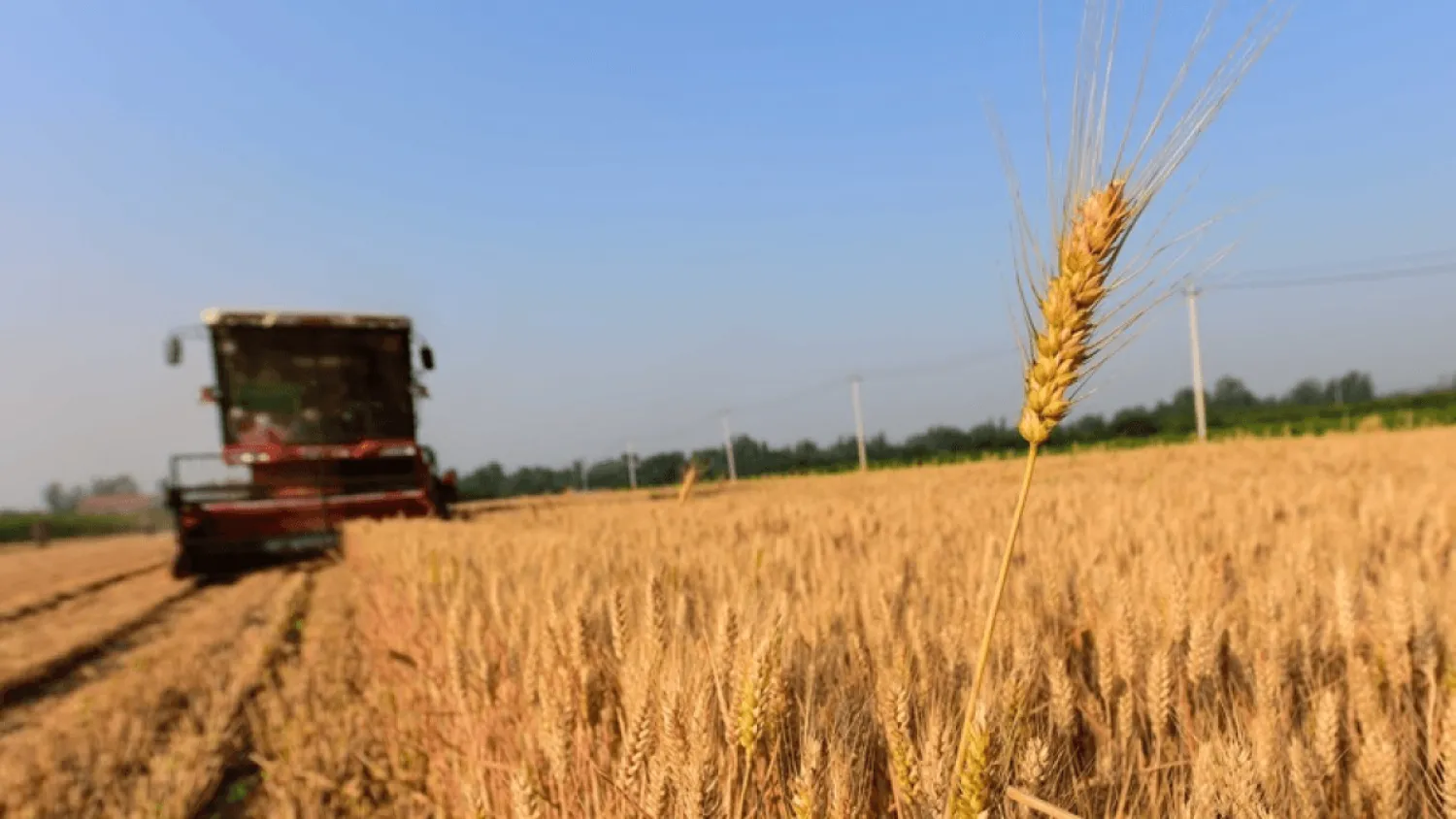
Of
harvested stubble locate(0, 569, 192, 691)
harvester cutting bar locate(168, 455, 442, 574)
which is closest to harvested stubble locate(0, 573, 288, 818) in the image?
harvested stubble locate(0, 569, 192, 691)

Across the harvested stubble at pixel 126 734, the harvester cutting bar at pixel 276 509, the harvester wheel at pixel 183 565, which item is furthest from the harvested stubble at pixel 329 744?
the harvester wheel at pixel 183 565

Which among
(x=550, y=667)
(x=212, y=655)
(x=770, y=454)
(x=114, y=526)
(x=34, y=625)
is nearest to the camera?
(x=550, y=667)

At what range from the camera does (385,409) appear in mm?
9578

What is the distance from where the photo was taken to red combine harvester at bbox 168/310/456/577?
825 cm

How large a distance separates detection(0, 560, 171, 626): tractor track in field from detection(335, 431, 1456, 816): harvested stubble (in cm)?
704

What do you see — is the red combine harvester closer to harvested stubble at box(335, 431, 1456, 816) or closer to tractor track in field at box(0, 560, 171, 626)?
tractor track in field at box(0, 560, 171, 626)

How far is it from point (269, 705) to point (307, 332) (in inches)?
282

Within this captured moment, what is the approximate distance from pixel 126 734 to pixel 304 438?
→ 688 centimetres

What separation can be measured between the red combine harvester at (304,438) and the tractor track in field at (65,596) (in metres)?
1.14

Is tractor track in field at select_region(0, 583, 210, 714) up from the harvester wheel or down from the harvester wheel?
down

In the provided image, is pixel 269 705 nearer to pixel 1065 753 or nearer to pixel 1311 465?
pixel 1065 753

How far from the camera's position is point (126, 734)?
292 centimetres

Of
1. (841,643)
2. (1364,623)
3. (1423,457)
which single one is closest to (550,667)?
(841,643)

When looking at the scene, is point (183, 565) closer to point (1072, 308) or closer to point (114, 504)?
point (1072, 308)
